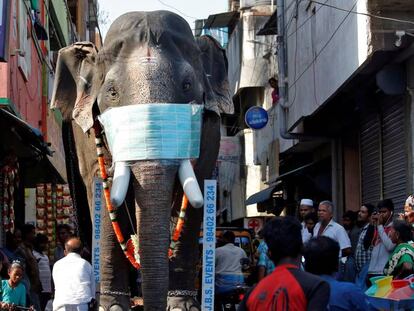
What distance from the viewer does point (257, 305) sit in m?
6.11

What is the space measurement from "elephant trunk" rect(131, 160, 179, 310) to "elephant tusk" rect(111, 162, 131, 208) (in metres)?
0.08

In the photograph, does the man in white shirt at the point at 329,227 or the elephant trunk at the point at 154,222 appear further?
the man in white shirt at the point at 329,227

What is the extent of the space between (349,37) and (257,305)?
10.5m

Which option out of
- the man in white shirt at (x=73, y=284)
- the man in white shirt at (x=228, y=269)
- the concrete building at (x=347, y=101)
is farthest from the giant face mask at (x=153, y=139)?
the man in white shirt at (x=228, y=269)

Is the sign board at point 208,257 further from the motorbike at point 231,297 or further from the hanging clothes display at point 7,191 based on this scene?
the hanging clothes display at point 7,191

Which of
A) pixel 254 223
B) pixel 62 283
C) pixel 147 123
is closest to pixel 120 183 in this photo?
pixel 147 123

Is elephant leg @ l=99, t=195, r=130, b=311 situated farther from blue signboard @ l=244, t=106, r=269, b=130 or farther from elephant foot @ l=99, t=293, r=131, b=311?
blue signboard @ l=244, t=106, r=269, b=130

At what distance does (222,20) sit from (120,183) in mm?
30625

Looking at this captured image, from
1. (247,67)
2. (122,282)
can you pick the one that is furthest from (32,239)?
(247,67)

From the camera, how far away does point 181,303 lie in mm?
11359

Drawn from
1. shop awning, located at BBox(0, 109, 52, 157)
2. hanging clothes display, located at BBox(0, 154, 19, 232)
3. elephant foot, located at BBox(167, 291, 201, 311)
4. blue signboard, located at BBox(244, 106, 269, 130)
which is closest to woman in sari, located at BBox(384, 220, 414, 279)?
elephant foot, located at BBox(167, 291, 201, 311)

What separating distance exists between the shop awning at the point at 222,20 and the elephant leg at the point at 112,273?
28.0m

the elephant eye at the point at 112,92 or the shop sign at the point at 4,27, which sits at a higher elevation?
the shop sign at the point at 4,27

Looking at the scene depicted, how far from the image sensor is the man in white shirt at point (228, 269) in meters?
15.5
